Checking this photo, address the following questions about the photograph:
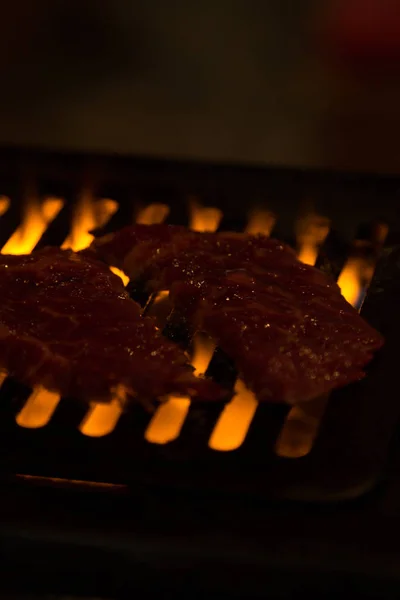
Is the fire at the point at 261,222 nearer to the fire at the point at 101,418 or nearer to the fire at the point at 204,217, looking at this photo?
the fire at the point at 204,217

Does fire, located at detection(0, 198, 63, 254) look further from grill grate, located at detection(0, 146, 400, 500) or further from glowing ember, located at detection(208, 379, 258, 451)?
glowing ember, located at detection(208, 379, 258, 451)

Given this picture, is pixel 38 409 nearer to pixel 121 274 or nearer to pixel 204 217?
pixel 121 274

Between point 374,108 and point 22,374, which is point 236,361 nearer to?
point 22,374

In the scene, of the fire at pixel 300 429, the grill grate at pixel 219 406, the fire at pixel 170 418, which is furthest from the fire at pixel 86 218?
the fire at pixel 300 429

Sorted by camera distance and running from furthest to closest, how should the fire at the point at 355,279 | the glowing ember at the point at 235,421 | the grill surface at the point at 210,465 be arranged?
the fire at the point at 355,279 < the glowing ember at the point at 235,421 < the grill surface at the point at 210,465

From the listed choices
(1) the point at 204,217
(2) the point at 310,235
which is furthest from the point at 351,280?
(1) the point at 204,217

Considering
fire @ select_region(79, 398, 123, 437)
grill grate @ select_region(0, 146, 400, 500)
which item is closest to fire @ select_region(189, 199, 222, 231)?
grill grate @ select_region(0, 146, 400, 500)

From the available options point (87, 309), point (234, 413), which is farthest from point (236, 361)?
point (87, 309)
